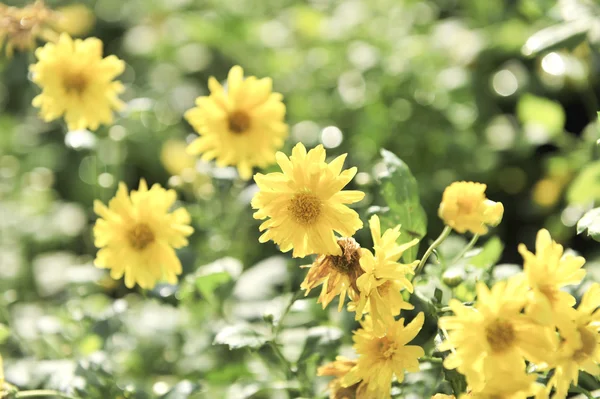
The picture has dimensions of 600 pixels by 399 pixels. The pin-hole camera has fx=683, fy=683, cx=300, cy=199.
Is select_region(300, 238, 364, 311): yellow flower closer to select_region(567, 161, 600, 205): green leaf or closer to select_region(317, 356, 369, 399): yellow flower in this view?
select_region(317, 356, 369, 399): yellow flower

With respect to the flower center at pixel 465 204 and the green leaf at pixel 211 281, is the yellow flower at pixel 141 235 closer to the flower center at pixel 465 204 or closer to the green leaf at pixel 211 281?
the green leaf at pixel 211 281

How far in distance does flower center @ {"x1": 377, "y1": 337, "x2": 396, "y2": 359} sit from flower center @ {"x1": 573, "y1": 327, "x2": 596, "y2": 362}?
10.4 inches

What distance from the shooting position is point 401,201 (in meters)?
1.24

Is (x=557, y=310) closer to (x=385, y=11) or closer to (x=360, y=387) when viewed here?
(x=360, y=387)

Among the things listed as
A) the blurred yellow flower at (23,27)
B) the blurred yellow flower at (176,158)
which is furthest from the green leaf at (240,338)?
the blurred yellow flower at (176,158)

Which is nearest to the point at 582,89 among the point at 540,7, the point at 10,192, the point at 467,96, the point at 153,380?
the point at 467,96

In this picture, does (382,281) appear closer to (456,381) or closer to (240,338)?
(456,381)

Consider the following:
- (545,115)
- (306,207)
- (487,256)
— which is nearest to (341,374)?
(306,207)

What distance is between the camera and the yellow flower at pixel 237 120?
1470 millimetres

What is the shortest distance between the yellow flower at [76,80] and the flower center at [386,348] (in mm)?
821

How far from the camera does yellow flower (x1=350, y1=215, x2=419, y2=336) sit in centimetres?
100

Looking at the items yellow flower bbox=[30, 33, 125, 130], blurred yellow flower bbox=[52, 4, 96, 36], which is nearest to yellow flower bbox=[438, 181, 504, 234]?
yellow flower bbox=[30, 33, 125, 130]

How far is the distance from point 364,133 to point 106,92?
90 centimetres

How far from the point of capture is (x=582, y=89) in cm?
231
